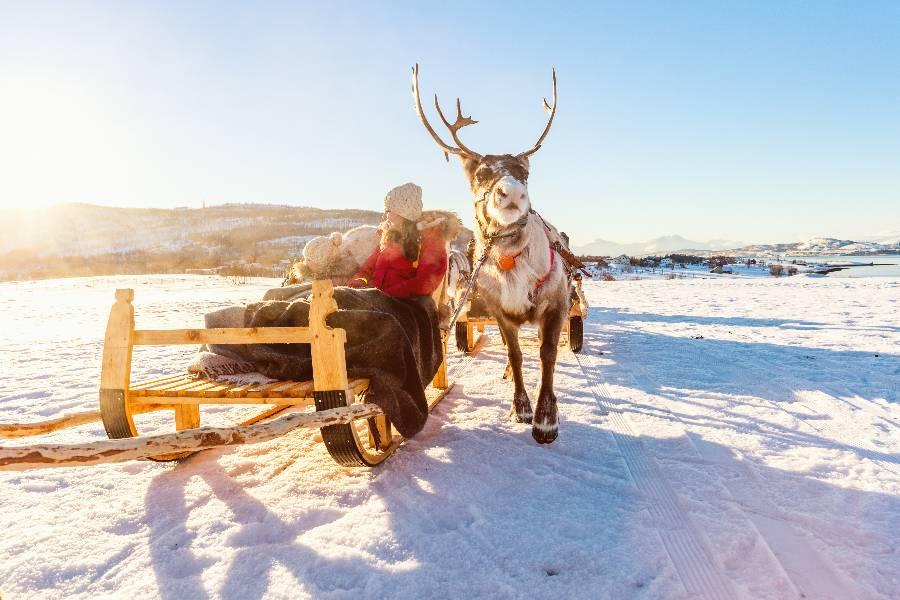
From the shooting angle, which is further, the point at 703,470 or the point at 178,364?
the point at 178,364

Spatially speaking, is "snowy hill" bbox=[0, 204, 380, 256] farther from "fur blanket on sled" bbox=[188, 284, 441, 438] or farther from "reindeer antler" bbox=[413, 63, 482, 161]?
→ "fur blanket on sled" bbox=[188, 284, 441, 438]

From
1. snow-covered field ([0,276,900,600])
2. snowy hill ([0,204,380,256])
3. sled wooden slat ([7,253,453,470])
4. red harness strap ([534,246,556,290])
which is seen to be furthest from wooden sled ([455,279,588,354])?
snowy hill ([0,204,380,256])

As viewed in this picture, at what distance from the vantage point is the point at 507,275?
3.90 m

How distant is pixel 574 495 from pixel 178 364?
597 centimetres

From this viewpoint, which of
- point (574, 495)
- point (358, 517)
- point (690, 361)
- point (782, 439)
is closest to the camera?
point (358, 517)

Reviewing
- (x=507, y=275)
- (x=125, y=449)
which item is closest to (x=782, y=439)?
(x=507, y=275)

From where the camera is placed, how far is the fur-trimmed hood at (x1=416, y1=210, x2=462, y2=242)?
3.88 m

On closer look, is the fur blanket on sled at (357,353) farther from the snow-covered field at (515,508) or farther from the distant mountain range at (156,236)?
the distant mountain range at (156,236)

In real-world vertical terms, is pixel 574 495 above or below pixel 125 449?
below

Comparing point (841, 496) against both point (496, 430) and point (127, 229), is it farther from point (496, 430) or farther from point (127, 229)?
point (127, 229)

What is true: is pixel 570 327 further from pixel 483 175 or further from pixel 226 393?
pixel 226 393

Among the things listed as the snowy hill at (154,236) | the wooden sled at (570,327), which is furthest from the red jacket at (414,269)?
the snowy hill at (154,236)


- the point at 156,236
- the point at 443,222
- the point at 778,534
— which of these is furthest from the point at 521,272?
the point at 156,236

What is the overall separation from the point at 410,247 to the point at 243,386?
5.26ft
